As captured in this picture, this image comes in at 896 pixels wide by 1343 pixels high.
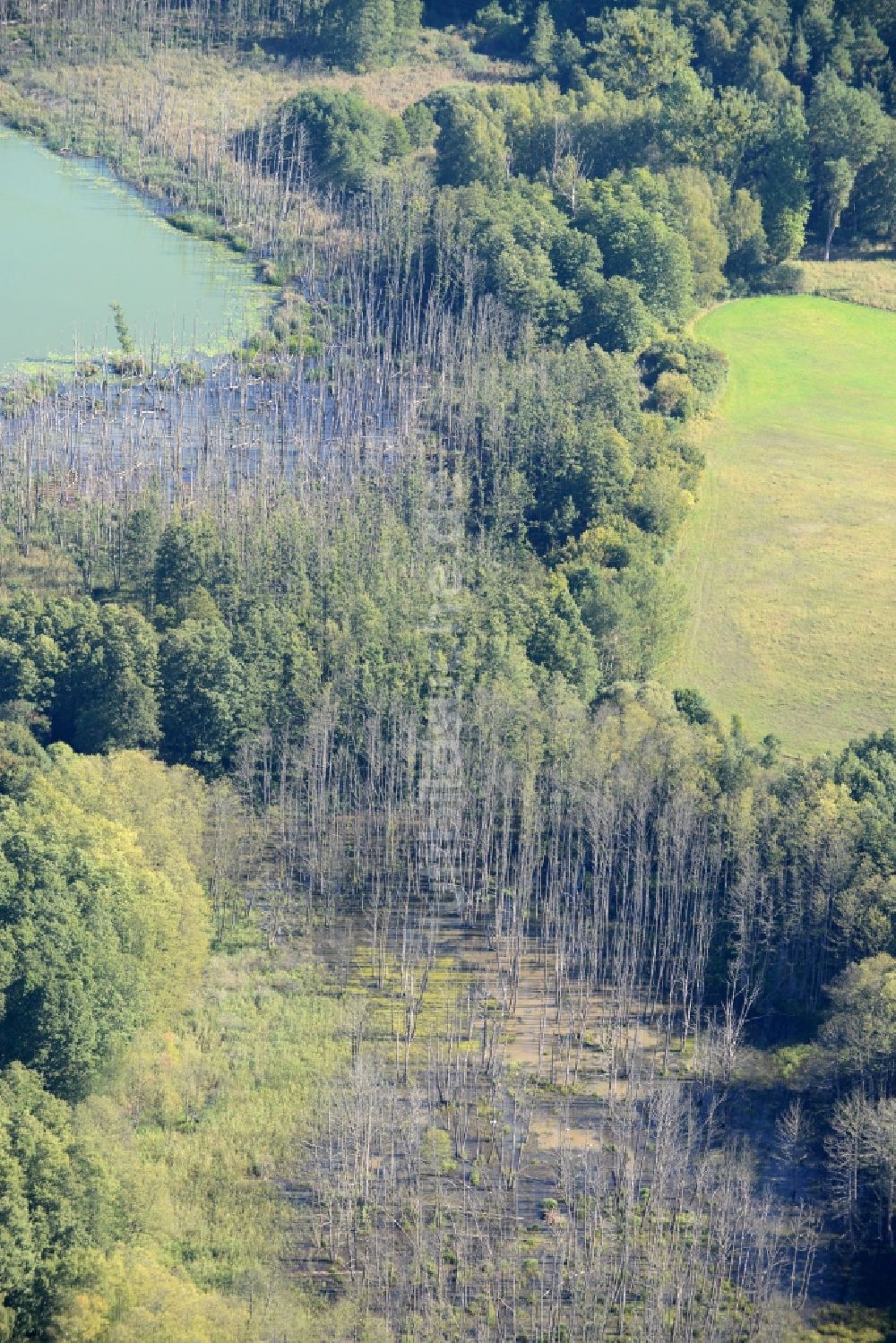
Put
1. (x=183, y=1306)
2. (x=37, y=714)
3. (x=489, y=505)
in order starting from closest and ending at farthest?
(x=183, y=1306) < (x=37, y=714) < (x=489, y=505)

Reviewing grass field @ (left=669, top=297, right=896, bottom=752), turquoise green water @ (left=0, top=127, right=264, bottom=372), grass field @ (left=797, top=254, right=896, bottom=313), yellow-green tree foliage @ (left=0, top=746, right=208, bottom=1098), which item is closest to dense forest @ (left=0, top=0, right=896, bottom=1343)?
yellow-green tree foliage @ (left=0, top=746, right=208, bottom=1098)

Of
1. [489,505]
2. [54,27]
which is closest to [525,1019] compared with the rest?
[489,505]

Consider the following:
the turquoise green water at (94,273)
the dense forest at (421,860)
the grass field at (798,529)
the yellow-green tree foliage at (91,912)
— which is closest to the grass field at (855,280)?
the grass field at (798,529)

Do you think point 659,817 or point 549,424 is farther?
point 549,424

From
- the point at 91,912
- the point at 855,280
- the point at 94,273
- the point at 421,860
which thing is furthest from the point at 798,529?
the point at 91,912

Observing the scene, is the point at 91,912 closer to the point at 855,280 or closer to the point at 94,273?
the point at 94,273

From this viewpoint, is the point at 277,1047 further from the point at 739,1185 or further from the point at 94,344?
the point at 94,344

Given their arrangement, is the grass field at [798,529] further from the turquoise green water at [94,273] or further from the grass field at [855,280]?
the turquoise green water at [94,273]
